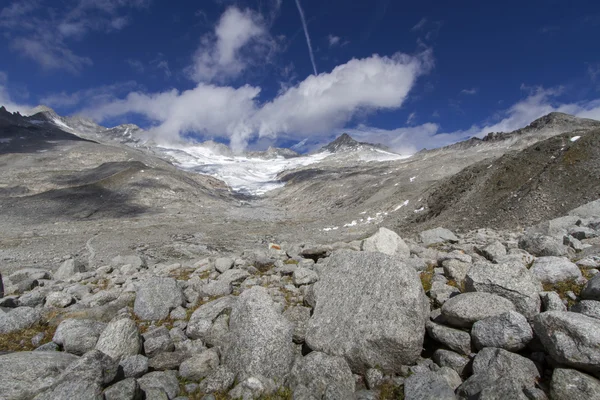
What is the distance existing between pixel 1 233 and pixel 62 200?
18451 millimetres

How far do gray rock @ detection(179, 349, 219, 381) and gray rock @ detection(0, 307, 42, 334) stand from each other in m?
5.04

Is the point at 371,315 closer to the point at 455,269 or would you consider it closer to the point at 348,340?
the point at 348,340

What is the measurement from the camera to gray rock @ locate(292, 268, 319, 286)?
9.93 meters

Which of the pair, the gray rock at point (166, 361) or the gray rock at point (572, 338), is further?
the gray rock at point (166, 361)

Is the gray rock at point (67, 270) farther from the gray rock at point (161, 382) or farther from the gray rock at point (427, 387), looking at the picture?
the gray rock at point (427, 387)

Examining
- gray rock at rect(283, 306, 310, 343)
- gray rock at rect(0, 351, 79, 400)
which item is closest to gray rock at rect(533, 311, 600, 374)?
gray rock at rect(283, 306, 310, 343)

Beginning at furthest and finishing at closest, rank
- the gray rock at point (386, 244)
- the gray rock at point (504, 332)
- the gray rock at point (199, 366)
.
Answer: the gray rock at point (386, 244) → the gray rock at point (199, 366) → the gray rock at point (504, 332)

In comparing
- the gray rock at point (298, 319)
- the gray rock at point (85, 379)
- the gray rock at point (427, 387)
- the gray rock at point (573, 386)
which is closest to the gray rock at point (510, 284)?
the gray rock at point (573, 386)

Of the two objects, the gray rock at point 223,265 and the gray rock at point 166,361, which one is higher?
the gray rock at point 223,265

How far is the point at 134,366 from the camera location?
20.6ft

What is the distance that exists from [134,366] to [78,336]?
193 cm

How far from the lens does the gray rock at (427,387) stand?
4914 mm

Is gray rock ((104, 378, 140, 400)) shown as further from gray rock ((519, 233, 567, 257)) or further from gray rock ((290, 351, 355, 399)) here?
gray rock ((519, 233, 567, 257))

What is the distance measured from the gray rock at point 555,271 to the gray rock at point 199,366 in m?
7.66
